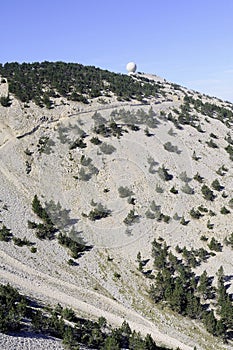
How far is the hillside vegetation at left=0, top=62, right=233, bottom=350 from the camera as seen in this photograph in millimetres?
33625

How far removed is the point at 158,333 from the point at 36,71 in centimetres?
6082

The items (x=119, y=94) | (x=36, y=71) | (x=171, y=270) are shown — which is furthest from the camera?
(x=36, y=71)

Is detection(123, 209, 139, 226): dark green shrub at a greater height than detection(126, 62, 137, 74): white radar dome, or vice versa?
detection(126, 62, 137, 74): white radar dome

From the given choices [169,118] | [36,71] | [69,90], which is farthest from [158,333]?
[36,71]

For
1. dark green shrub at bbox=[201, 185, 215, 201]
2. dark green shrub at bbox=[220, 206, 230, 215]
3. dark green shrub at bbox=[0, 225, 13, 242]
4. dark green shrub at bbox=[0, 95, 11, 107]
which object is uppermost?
dark green shrub at bbox=[0, 95, 11, 107]

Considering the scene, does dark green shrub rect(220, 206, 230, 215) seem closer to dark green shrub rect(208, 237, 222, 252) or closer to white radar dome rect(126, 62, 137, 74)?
dark green shrub rect(208, 237, 222, 252)

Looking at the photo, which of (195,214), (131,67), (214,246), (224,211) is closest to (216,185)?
(224,211)

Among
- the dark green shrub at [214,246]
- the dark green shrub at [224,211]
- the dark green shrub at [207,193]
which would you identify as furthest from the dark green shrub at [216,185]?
the dark green shrub at [214,246]

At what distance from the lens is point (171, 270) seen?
3822 centimetres

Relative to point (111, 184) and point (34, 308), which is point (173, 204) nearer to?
point (111, 184)

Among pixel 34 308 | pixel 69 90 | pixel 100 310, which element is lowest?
pixel 100 310

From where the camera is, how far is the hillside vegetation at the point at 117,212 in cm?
3362

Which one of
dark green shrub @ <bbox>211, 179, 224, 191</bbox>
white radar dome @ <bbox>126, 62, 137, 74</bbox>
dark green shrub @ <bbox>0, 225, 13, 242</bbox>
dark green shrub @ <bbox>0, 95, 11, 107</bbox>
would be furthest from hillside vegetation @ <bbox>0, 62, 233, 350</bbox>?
white radar dome @ <bbox>126, 62, 137, 74</bbox>

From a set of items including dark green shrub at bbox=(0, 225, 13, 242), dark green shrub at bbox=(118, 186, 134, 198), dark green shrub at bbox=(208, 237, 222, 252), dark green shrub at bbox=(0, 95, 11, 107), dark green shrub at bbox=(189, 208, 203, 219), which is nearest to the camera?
dark green shrub at bbox=(0, 225, 13, 242)
